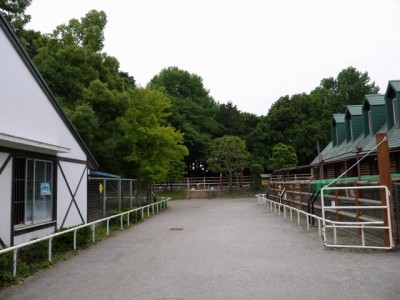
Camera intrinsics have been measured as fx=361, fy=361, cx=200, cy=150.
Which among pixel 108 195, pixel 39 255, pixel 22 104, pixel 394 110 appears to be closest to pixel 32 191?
pixel 39 255

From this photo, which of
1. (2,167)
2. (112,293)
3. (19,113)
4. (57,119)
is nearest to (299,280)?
(112,293)

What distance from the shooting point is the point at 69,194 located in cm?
1226

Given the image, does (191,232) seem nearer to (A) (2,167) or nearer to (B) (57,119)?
(B) (57,119)

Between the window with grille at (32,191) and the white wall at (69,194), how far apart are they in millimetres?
584

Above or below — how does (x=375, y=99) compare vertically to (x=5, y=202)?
above

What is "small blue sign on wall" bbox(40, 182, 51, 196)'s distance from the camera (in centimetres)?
1025

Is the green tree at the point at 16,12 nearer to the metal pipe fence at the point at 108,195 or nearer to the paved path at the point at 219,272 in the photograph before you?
the metal pipe fence at the point at 108,195

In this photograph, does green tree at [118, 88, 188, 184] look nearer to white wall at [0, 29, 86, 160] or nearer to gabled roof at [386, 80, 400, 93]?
white wall at [0, 29, 86, 160]

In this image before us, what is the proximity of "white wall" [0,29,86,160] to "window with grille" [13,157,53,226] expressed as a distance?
0.77 meters

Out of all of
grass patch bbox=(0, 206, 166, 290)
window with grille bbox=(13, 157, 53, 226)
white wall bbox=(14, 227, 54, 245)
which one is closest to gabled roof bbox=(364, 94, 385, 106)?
grass patch bbox=(0, 206, 166, 290)

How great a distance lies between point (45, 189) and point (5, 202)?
6.60 feet

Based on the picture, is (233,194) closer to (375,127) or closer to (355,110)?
(355,110)

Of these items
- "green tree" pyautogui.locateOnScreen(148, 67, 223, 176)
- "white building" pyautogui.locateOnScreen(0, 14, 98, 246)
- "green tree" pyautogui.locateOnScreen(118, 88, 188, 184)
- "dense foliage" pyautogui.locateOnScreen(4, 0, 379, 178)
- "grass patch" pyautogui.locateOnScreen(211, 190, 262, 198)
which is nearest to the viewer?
"white building" pyautogui.locateOnScreen(0, 14, 98, 246)

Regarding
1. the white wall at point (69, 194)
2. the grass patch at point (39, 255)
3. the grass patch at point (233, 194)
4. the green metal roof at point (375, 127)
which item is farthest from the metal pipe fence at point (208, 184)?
the grass patch at point (39, 255)
